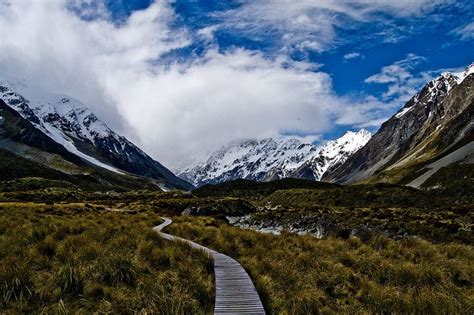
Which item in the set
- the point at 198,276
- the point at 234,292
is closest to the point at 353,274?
the point at 234,292

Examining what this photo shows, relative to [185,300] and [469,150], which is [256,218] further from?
[469,150]

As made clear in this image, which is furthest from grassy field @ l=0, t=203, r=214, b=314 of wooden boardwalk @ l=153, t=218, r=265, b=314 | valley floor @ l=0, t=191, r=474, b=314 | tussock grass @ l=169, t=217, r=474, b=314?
tussock grass @ l=169, t=217, r=474, b=314

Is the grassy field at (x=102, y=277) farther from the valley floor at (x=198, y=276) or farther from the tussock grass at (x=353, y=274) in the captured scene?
the tussock grass at (x=353, y=274)

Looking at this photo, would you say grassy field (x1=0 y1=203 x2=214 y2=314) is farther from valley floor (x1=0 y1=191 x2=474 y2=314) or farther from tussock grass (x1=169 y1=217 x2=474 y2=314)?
tussock grass (x1=169 y1=217 x2=474 y2=314)

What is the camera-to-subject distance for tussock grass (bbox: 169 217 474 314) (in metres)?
12.1

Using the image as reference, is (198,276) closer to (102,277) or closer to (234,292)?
(234,292)

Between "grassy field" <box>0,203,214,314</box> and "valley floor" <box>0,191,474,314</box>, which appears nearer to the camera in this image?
"grassy field" <box>0,203,214,314</box>

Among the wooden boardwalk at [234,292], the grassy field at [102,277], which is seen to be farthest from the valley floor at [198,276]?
the wooden boardwalk at [234,292]

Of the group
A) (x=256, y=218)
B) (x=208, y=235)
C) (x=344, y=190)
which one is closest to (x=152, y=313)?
(x=208, y=235)

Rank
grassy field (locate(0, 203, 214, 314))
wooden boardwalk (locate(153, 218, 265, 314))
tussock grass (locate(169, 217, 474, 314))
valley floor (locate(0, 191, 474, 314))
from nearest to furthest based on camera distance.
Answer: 1. wooden boardwalk (locate(153, 218, 265, 314))
2. grassy field (locate(0, 203, 214, 314))
3. valley floor (locate(0, 191, 474, 314))
4. tussock grass (locate(169, 217, 474, 314))

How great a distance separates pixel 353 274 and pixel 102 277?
9318mm

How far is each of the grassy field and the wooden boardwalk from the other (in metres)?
0.48

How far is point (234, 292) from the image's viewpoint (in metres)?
12.2

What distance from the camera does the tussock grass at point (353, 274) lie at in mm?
12086
